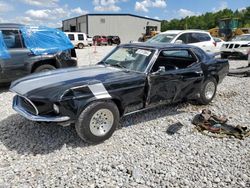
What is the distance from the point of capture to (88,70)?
4.75 meters

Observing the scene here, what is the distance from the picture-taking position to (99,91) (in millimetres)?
3873

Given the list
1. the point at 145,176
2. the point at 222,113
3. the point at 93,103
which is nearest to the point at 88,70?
the point at 93,103

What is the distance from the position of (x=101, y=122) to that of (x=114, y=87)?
568 mm

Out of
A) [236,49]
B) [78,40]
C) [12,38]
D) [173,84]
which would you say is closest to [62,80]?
[173,84]

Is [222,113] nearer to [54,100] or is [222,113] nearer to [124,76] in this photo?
[124,76]

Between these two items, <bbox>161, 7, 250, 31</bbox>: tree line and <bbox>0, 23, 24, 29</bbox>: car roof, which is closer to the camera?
<bbox>0, 23, 24, 29</bbox>: car roof

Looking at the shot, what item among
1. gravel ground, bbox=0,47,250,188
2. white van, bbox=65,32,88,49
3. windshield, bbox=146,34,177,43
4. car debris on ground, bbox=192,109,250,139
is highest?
white van, bbox=65,32,88,49

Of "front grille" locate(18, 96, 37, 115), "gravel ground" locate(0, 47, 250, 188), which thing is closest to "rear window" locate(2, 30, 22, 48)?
"gravel ground" locate(0, 47, 250, 188)

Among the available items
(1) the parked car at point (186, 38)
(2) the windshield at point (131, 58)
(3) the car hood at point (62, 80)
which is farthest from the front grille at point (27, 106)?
(1) the parked car at point (186, 38)

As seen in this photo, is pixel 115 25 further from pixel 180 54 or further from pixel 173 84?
pixel 173 84

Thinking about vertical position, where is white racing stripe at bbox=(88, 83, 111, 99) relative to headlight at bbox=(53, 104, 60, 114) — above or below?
above

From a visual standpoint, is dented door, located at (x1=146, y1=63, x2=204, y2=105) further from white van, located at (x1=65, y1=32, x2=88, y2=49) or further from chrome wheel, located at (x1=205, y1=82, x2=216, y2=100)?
white van, located at (x1=65, y1=32, x2=88, y2=49)

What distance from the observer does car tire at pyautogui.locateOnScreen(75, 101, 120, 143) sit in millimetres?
3760

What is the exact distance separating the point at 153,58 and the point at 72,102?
5.99 feet
